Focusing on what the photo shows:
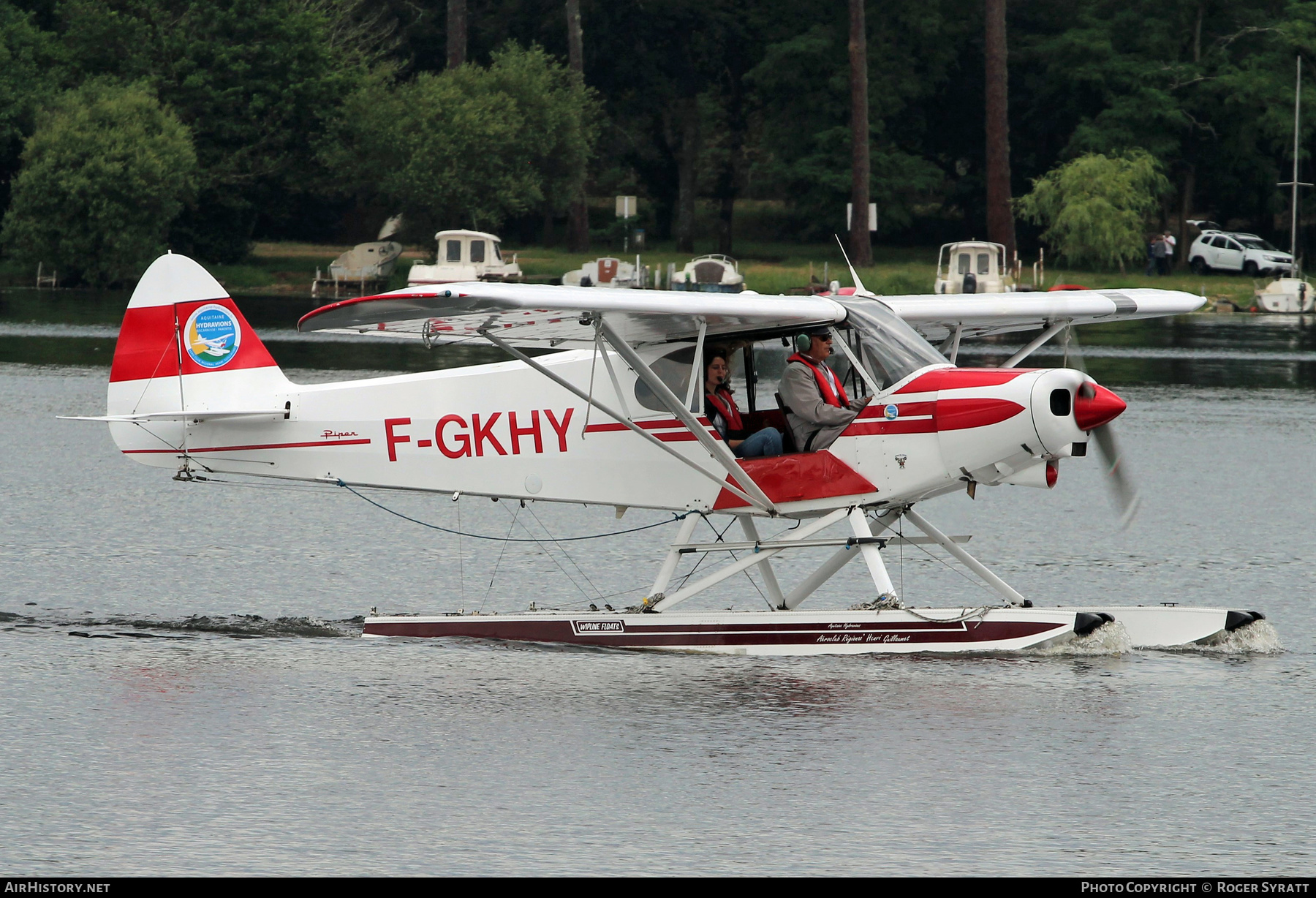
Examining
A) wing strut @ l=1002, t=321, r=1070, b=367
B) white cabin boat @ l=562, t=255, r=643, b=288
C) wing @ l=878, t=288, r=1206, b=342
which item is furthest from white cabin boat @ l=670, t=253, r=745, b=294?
wing strut @ l=1002, t=321, r=1070, b=367

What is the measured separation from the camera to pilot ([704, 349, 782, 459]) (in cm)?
991

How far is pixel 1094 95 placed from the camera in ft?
199

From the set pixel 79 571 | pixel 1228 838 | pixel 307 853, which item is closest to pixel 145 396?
pixel 79 571

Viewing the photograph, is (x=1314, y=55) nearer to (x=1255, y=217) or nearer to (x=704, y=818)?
(x=1255, y=217)

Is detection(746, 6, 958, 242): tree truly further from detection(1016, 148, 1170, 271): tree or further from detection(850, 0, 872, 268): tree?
detection(1016, 148, 1170, 271): tree

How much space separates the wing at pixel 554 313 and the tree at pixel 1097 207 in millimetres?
42553

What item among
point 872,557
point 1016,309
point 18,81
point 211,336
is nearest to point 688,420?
point 872,557

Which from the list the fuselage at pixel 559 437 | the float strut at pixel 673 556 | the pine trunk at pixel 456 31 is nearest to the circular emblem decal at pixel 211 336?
the fuselage at pixel 559 437

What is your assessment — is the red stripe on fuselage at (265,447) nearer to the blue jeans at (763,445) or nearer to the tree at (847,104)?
the blue jeans at (763,445)

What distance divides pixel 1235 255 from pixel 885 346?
4742 cm

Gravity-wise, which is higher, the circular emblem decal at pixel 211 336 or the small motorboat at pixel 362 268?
the small motorboat at pixel 362 268

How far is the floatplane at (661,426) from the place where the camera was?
30.1ft

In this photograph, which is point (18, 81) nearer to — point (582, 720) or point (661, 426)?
point (661, 426)

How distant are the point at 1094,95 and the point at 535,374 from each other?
54513mm
